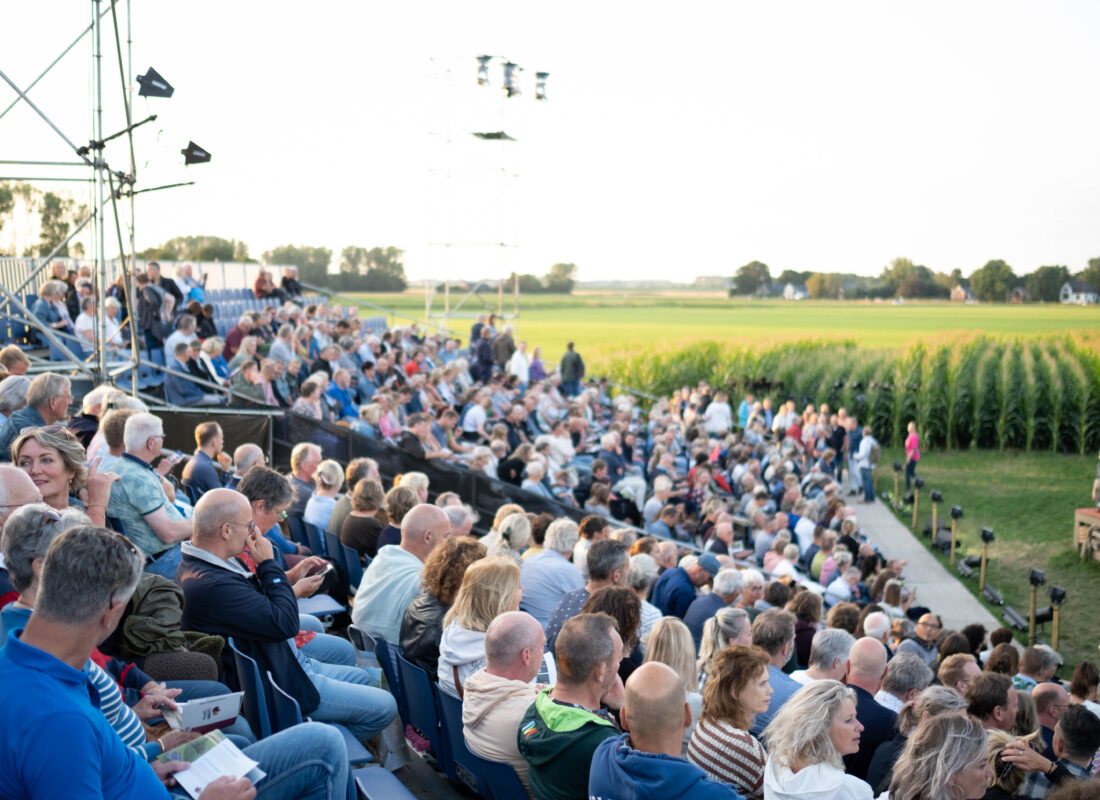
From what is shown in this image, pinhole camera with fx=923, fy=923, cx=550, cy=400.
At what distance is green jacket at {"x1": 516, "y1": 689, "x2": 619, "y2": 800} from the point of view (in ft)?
10.7

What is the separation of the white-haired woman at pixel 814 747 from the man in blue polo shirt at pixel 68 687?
200 cm

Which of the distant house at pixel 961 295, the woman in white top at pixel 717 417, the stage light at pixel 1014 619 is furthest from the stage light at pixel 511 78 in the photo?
the distant house at pixel 961 295

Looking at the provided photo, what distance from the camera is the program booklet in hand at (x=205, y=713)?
3.23 metres

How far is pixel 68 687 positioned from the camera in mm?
2303

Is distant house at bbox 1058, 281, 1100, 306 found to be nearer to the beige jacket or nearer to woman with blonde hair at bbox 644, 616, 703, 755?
woman with blonde hair at bbox 644, 616, 703, 755

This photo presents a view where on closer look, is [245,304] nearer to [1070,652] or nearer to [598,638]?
[1070,652]

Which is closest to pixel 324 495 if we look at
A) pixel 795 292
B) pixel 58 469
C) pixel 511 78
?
pixel 58 469

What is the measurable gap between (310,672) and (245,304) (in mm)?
15321

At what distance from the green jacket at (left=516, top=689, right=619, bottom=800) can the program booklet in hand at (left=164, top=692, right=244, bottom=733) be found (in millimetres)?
1084

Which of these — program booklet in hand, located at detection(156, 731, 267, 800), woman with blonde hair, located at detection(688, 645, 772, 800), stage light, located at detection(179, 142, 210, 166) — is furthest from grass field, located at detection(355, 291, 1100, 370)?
program booklet in hand, located at detection(156, 731, 267, 800)

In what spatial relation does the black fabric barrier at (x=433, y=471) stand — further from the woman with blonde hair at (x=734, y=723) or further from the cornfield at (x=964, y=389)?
the cornfield at (x=964, y=389)

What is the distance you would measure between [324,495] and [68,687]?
475cm

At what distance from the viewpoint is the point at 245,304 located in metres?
18.4

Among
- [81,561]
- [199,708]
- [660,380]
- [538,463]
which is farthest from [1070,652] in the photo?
[660,380]
